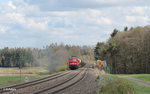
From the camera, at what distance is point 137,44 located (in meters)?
68.5

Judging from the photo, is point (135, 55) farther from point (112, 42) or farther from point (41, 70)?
point (41, 70)

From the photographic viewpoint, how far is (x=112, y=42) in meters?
74.8

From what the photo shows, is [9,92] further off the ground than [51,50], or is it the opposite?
[51,50]

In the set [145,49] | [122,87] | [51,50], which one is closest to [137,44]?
[145,49]

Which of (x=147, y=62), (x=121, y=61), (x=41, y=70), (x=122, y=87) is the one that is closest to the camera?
(x=122, y=87)

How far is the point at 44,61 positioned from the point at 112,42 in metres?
26.0

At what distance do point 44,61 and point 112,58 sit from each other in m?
26.8

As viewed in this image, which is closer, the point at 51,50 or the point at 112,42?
the point at 51,50

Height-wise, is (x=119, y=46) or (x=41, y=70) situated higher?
(x=119, y=46)

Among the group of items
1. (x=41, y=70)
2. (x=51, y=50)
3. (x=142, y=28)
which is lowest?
(x=41, y=70)

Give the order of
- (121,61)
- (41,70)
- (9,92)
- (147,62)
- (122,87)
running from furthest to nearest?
(121,61)
(147,62)
(41,70)
(9,92)
(122,87)

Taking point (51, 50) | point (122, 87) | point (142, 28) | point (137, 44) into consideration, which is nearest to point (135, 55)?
point (137, 44)

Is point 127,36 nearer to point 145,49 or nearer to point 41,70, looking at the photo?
point 145,49

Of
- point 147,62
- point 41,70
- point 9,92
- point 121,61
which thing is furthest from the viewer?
point 121,61
